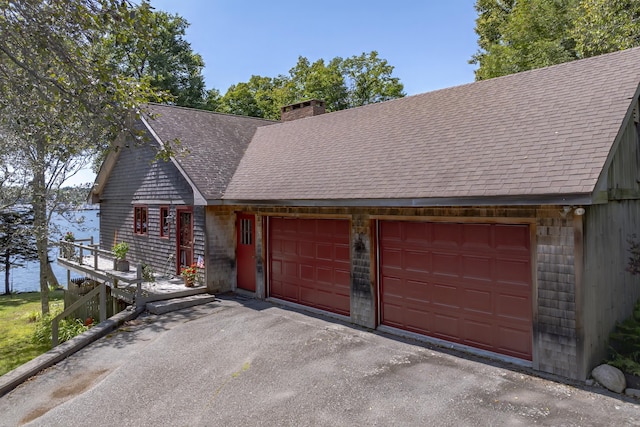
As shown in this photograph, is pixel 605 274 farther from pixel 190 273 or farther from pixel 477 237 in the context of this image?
pixel 190 273

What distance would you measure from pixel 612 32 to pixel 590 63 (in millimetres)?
6411

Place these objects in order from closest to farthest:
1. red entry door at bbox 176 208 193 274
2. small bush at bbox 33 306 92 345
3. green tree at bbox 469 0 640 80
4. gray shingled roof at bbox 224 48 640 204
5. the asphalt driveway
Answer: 1. the asphalt driveway
2. gray shingled roof at bbox 224 48 640 204
3. small bush at bbox 33 306 92 345
4. green tree at bbox 469 0 640 80
5. red entry door at bbox 176 208 193 274

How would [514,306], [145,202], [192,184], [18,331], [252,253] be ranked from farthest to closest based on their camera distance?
[18,331] < [145,202] < [252,253] < [192,184] < [514,306]

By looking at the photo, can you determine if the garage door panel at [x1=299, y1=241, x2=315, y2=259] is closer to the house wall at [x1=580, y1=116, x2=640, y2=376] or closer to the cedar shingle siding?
the cedar shingle siding

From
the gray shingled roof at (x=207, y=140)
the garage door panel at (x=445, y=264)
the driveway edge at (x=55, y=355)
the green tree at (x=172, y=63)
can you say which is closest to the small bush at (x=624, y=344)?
the garage door panel at (x=445, y=264)

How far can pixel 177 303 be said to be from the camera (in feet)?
36.7

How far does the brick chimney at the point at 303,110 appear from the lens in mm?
16734

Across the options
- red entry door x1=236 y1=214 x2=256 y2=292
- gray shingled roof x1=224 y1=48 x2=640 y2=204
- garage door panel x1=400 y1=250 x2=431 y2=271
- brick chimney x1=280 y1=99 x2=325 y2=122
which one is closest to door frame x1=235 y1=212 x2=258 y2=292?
red entry door x1=236 y1=214 x2=256 y2=292

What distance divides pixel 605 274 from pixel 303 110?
12.9 m

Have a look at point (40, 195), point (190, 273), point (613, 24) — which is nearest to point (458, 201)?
point (190, 273)

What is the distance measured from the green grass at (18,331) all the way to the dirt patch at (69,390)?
6.27 meters

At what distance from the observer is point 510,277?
708 centimetres

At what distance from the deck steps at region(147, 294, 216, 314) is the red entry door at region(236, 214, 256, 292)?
1.11 meters

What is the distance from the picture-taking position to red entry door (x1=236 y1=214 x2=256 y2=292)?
12398 millimetres
